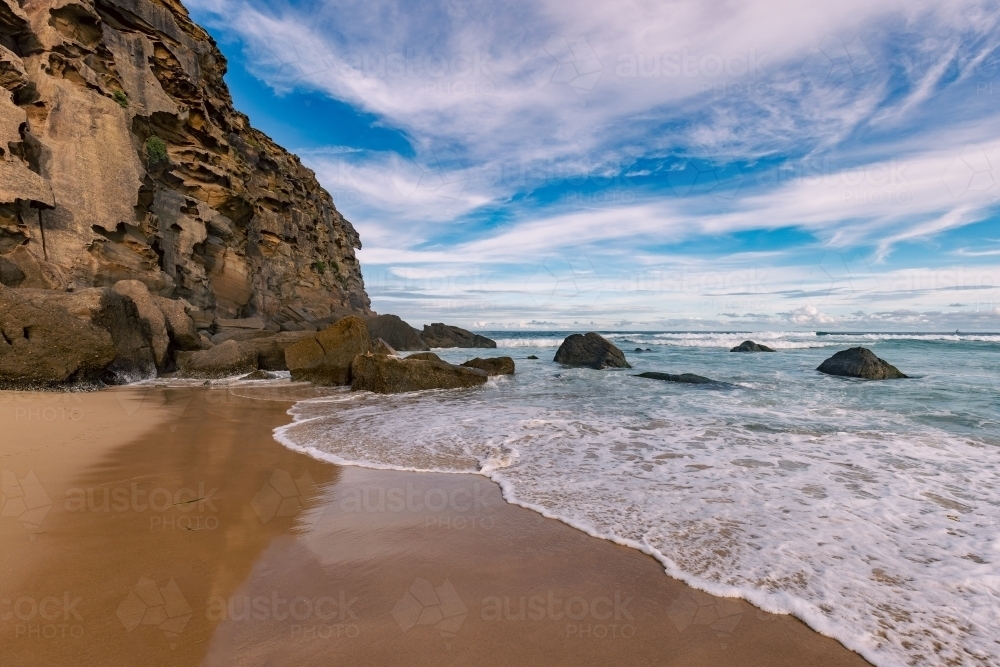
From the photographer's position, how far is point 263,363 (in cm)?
1355

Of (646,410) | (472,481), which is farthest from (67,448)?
(646,410)

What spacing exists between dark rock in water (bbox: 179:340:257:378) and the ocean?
4.65 meters

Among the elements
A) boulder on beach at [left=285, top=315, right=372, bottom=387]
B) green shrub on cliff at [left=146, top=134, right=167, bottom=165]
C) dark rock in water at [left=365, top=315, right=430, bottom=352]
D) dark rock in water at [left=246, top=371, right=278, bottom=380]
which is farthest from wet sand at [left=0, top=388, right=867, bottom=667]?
dark rock in water at [left=365, top=315, right=430, bottom=352]

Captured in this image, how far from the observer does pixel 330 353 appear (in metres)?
11.7

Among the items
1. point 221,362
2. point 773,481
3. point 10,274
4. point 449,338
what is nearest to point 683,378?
point 773,481

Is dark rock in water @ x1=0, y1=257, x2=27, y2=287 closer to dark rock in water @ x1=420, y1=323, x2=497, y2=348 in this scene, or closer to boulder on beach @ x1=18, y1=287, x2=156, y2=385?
boulder on beach @ x1=18, y1=287, x2=156, y2=385

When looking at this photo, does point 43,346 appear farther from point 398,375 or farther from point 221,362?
point 398,375

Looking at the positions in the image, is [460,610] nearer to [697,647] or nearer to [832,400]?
[697,647]

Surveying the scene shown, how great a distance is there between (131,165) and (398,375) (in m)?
13.4

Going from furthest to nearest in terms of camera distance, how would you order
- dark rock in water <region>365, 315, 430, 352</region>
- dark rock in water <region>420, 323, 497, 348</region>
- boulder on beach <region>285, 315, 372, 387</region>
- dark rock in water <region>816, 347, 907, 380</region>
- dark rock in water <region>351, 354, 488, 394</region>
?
dark rock in water <region>420, 323, 497, 348</region> → dark rock in water <region>365, 315, 430, 352</region> → dark rock in water <region>816, 347, 907, 380</region> → boulder on beach <region>285, 315, 372, 387</region> → dark rock in water <region>351, 354, 488, 394</region>

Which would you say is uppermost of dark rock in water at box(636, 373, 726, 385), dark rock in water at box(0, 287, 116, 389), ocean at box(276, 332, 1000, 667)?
dark rock in water at box(0, 287, 116, 389)

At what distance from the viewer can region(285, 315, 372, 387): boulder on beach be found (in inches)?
456

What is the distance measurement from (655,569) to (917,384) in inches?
530

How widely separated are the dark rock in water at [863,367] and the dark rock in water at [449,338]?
24925mm
